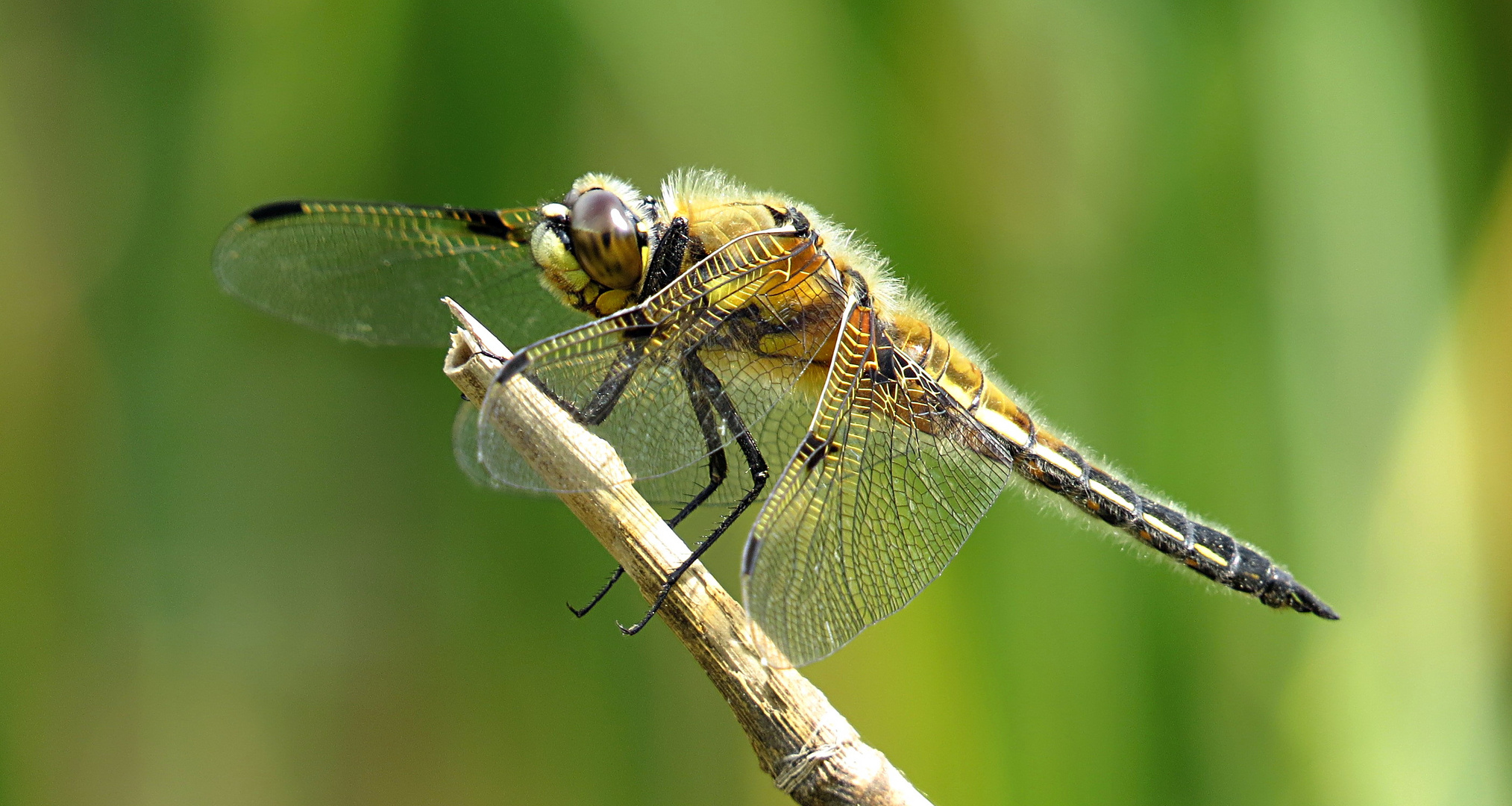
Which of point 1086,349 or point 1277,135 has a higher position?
point 1277,135

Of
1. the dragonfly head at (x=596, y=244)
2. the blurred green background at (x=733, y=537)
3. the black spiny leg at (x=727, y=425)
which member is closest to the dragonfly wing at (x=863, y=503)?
the black spiny leg at (x=727, y=425)

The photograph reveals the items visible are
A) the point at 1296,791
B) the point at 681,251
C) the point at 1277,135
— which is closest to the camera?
the point at 681,251

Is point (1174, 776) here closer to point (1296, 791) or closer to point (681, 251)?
point (1296, 791)

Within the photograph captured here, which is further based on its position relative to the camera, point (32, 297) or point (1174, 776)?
point (32, 297)

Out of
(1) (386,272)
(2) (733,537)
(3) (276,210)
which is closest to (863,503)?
(2) (733,537)

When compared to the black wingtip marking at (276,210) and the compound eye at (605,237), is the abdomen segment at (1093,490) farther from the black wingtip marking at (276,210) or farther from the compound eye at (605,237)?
the black wingtip marking at (276,210)

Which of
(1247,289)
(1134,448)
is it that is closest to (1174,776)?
(1134,448)

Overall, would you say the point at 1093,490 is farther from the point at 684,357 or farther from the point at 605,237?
the point at 605,237
